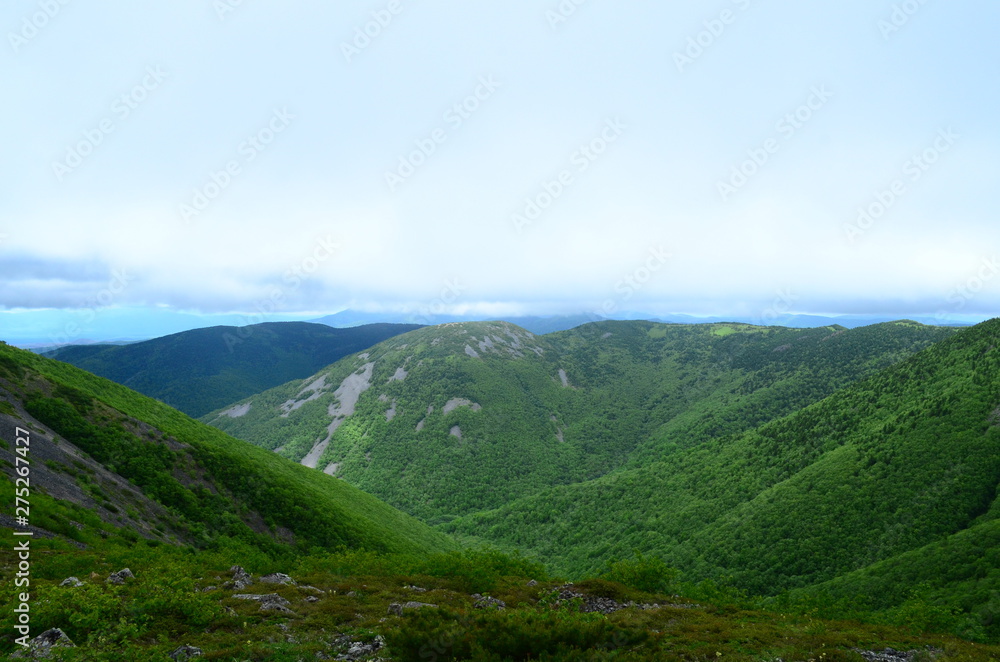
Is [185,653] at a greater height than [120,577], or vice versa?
[185,653]

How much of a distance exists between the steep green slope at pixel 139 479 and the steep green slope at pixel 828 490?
77686 millimetres

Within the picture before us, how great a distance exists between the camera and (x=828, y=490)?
89188 millimetres

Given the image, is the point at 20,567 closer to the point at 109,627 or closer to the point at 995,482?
the point at 109,627

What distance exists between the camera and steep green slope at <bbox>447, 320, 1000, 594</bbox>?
74688 millimetres

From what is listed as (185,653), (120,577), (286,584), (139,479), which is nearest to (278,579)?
(286,584)

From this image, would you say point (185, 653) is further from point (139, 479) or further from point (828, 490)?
point (828, 490)

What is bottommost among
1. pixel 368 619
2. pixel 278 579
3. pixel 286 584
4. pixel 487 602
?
pixel 487 602

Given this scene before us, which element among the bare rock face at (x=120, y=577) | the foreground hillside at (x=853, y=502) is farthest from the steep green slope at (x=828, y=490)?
the bare rock face at (x=120, y=577)

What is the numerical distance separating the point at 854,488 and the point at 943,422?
23.4 meters

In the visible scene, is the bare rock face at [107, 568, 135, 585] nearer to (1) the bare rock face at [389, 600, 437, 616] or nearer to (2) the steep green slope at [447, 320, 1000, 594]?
(1) the bare rock face at [389, 600, 437, 616]

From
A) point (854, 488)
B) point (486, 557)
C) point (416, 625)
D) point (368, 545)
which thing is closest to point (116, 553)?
point (416, 625)

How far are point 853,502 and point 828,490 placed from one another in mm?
6439

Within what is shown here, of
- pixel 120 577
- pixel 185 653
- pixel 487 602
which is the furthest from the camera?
pixel 487 602

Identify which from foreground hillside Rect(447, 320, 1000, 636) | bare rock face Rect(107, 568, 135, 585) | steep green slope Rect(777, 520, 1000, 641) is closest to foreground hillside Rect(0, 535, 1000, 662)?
bare rock face Rect(107, 568, 135, 585)
